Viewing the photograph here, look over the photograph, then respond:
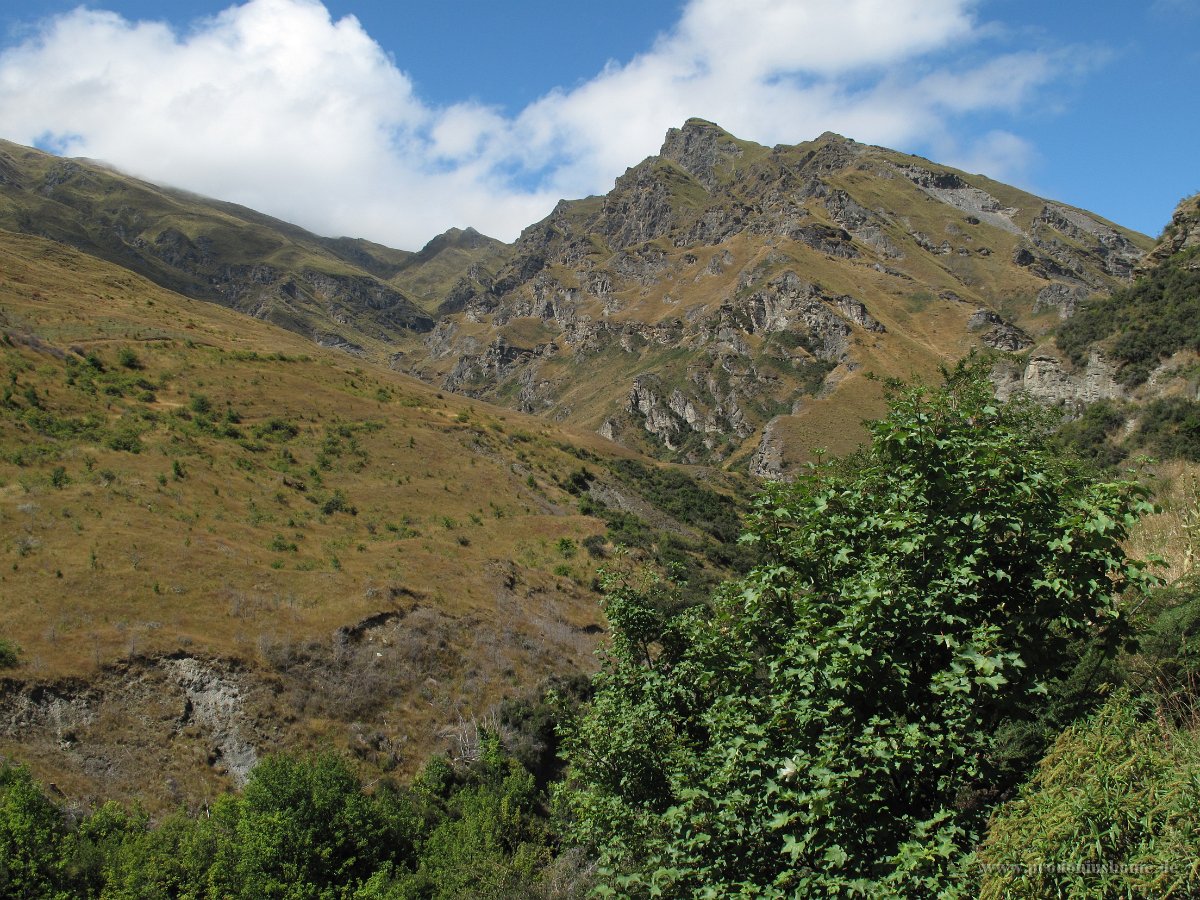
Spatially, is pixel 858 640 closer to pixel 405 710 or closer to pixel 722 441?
pixel 405 710

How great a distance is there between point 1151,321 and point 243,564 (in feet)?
227

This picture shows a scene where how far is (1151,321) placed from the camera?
58.5 metres

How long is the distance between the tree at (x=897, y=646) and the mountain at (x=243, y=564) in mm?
18923

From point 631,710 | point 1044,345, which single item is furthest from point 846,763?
point 1044,345

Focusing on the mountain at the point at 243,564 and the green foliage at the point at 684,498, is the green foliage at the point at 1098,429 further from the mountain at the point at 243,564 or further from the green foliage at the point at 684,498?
the green foliage at the point at 684,498

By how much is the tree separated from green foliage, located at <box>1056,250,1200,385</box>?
185 ft

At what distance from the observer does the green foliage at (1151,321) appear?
54.1 meters

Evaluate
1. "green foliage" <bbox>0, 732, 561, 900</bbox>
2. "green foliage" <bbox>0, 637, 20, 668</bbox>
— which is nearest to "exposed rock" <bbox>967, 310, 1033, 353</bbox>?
"green foliage" <bbox>0, 732, 561, 900</bbox>

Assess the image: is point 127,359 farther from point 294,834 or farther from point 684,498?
point 684,498

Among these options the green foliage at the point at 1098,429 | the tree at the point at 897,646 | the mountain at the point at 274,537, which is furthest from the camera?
the green foliage at the point at 1098,429

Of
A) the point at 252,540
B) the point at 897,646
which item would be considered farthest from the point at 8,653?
the point at 897,646

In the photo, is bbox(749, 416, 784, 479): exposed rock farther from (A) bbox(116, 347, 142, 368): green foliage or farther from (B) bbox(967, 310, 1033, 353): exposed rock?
(A) bbox(116, 347, 142, 368): green foliage

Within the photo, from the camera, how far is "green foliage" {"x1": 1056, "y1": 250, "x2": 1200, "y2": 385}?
2128 inches

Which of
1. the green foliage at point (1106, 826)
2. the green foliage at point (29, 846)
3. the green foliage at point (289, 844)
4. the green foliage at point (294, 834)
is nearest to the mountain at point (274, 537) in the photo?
the green foliage at point (289, 844)
